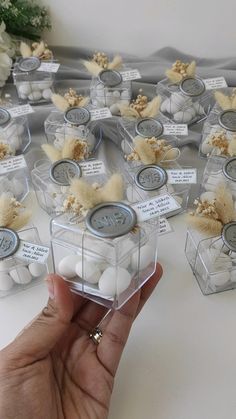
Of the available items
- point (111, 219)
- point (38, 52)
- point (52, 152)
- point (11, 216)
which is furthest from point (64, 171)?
point (38, 52)

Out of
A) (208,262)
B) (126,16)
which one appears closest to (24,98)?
(126,16)

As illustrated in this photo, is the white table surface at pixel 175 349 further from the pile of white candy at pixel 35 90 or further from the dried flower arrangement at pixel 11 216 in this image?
the pile of white candy at pixel 35 90

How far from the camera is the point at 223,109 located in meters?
0.99

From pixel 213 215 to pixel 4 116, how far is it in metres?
0.52

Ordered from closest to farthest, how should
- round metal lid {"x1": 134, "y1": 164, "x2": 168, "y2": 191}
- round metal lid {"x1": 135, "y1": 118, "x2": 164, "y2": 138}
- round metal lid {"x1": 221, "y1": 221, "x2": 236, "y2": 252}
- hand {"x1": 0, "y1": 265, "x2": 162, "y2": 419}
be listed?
1. hand {"x1": 0, "y1": 265, "x2": 162, "y2": 419}
2. round metal lid {"x1": 221, "y1": 221, "x2": 236, "y2": 252}
3. round metal lid {"x1": 134, "y1": 164, "x2": 168, "y2": 191}
4. round metal lid {"x1": 135, "y1": 118, "x2": 164, "y2": 138}

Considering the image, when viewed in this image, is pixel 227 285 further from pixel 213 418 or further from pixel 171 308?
pixel 213 418

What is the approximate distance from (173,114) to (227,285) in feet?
1.56

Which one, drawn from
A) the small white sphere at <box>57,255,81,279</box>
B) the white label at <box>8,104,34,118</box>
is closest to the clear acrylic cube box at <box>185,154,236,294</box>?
the small white sphere at <box>57,255,81,279</box>

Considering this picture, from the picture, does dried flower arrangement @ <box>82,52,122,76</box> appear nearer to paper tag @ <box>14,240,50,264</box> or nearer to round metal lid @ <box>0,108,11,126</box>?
round metal lid @ <box>0,108,11,126</box>

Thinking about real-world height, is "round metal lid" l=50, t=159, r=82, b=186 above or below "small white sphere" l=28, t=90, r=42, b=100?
below

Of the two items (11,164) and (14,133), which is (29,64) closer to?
(14,133)

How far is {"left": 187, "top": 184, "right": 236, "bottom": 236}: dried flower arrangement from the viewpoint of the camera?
695mm

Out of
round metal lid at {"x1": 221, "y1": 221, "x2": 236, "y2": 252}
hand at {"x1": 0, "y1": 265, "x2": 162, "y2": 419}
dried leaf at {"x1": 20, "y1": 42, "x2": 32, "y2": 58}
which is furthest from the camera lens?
dried leaf at {"x1": 20, "y1": 42, "x2": 32, "y2": 58}

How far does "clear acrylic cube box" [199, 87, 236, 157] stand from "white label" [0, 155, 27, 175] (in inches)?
15.2
